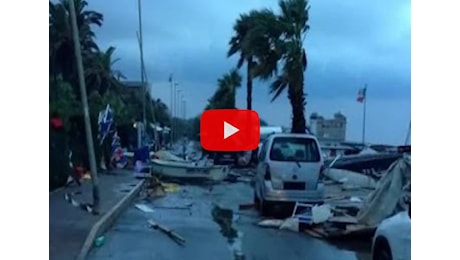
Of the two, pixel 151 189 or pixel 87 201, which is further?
pixel 151 189

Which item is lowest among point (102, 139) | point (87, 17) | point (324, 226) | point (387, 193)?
point (324, 226)

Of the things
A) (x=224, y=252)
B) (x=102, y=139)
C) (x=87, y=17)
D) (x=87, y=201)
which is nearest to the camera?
(x=87, y=17)

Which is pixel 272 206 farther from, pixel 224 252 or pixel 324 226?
pixel 224 252

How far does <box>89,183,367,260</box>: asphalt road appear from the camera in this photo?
5.08 m

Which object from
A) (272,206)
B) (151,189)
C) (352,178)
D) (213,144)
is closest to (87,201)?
(151,189)

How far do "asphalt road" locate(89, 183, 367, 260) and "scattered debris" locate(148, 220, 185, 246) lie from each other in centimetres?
5

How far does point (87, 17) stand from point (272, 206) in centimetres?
501

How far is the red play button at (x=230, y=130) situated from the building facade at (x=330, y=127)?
1.81 feet

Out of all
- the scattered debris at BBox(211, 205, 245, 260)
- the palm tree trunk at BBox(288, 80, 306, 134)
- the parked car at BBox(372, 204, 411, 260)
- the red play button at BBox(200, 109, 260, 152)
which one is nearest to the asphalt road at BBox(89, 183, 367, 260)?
the scattered debris at BBox(211, 205, 245, 260)

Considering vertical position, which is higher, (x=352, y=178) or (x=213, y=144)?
(x=213, y=144)

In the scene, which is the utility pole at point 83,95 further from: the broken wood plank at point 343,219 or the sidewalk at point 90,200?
the broken wood plank at point 343,219

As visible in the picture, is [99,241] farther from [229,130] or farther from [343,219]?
[229,130]

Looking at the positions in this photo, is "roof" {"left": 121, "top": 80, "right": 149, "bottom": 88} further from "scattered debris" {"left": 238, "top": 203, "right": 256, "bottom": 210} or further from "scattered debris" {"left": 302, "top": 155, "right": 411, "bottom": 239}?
"scattered debris" {"left": 238, "top": 203, "right": 256, "bottom": 210}
